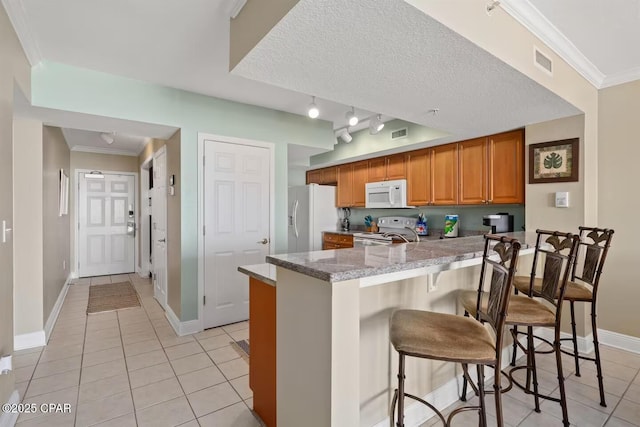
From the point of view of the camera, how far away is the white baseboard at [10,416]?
1673 millimetres

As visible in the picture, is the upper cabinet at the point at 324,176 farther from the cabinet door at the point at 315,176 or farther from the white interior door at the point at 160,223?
the white interior door at the point at 160,223

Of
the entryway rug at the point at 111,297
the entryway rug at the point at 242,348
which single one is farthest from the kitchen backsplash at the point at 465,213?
the entryway rug at the point at 111,297

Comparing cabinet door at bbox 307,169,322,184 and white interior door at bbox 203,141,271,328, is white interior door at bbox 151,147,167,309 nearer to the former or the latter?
white interior door at bbox 203,141,271,328

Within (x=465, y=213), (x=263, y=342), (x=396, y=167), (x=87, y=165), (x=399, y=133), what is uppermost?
(x=399, y=133)

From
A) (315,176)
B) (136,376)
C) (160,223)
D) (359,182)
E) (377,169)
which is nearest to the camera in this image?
(136,376)

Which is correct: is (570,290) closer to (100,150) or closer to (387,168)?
(387,168)

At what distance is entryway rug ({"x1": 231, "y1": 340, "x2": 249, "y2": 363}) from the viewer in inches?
106

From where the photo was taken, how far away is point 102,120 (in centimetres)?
283

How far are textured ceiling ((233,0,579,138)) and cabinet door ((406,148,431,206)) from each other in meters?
1.33

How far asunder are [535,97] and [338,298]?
2.29m

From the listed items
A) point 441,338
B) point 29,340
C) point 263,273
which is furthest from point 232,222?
point 441,338

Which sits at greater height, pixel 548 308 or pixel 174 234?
pixel 174 234

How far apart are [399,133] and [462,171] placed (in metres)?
0.95

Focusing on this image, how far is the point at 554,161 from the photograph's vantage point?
2.88 m
